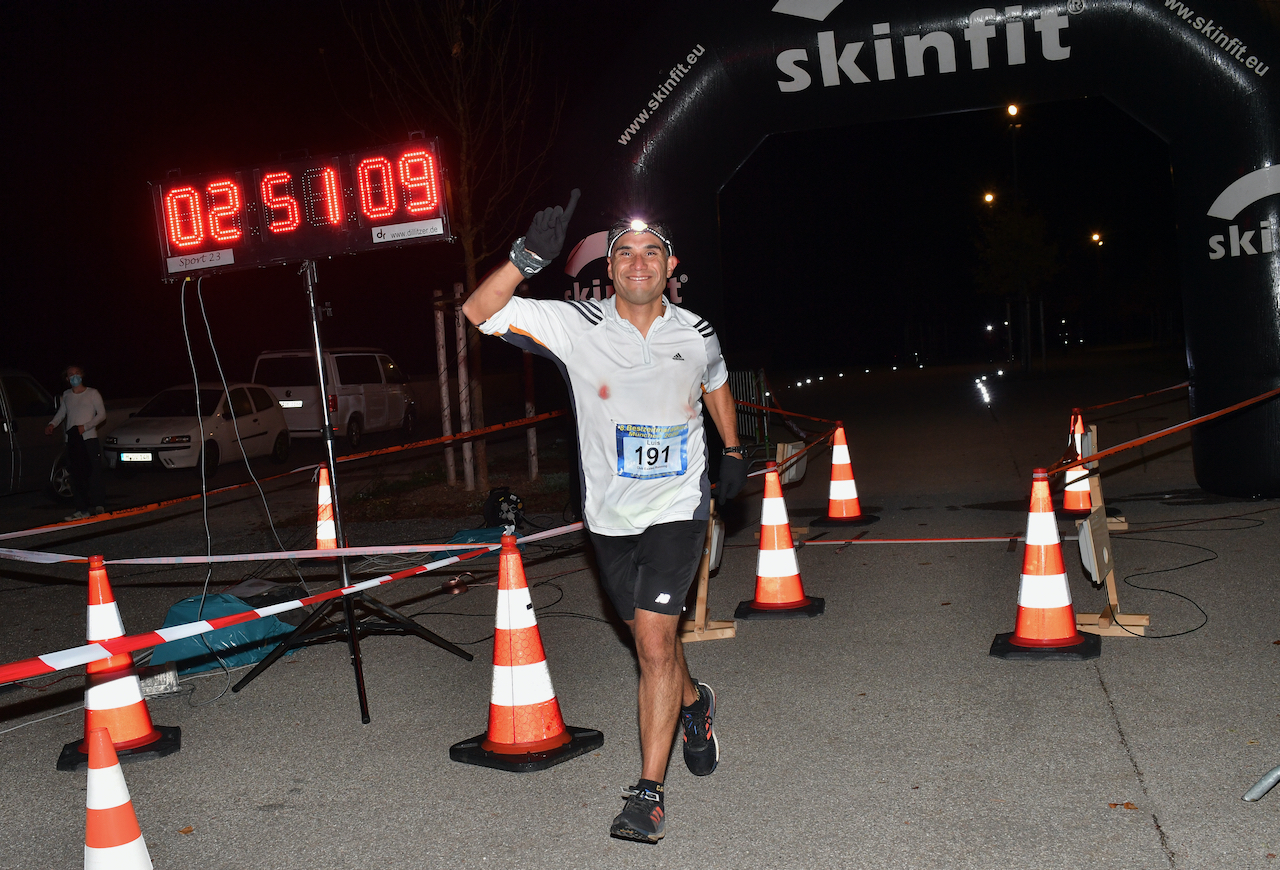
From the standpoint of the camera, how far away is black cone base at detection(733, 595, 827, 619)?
6750 millimetres

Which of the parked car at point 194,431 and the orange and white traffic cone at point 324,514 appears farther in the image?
the parked car at point 194,431

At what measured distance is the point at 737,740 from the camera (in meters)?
4.71

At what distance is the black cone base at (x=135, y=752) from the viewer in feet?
15.6

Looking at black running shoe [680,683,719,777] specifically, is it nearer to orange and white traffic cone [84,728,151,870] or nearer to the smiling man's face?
the smiling man's face

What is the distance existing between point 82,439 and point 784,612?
9745 millimetres

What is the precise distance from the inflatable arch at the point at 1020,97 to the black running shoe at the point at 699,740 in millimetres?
6579

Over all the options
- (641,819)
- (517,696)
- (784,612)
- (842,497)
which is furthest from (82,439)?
(641,819)

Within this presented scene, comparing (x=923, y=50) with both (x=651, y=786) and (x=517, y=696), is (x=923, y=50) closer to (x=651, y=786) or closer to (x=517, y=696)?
(x=517, y=696)

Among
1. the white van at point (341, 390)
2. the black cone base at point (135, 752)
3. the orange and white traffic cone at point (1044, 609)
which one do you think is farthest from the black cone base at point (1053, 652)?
the white van at point (341, 390)

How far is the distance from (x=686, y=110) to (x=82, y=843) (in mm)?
7741

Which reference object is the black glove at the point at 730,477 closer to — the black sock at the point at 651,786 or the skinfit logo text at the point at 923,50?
the black sock at the point at 651,786

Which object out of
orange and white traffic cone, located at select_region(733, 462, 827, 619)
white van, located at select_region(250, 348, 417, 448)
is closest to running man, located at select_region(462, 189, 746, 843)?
orange and white traffic cone, located at select_region(733, 462, 827, 619)

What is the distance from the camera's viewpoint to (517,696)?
4.63 m

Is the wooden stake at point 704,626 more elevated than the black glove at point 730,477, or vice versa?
the black glove at point 730,477
